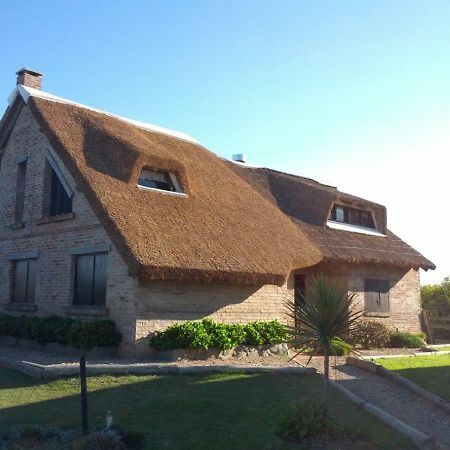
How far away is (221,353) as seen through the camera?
14.6 meters

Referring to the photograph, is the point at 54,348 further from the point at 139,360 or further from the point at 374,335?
the point at 374,335

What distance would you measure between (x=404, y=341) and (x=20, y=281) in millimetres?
13970

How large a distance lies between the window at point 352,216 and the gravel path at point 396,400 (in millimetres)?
10638

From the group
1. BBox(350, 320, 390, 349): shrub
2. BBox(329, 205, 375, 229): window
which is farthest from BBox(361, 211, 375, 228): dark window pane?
BBox(350, 320, 390, 349): shrub

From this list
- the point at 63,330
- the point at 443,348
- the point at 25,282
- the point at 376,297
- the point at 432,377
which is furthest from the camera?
the point at 376,297

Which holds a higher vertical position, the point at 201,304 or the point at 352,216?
the point at 352,216

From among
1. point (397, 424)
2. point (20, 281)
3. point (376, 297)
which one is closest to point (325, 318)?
point (397, 424)

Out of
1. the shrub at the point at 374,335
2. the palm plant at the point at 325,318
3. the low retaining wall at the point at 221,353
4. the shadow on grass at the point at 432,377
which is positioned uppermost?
the palm plant at the point at 325,318

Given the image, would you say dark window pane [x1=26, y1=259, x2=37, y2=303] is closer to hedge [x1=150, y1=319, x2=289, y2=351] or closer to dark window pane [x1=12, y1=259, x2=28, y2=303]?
dark window pane [x1=12, y1=259, x2=28, y2=303]

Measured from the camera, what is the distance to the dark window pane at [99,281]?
597 inches

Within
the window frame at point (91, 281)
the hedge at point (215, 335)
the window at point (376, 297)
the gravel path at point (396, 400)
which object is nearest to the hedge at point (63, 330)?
the window frame at point (91, 281)

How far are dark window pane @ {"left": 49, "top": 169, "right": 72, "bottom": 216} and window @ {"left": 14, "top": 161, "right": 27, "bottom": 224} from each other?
1984mm

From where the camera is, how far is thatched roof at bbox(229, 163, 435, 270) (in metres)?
20.3

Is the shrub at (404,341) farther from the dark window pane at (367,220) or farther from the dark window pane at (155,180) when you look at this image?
the dark window pane at (155,180)
